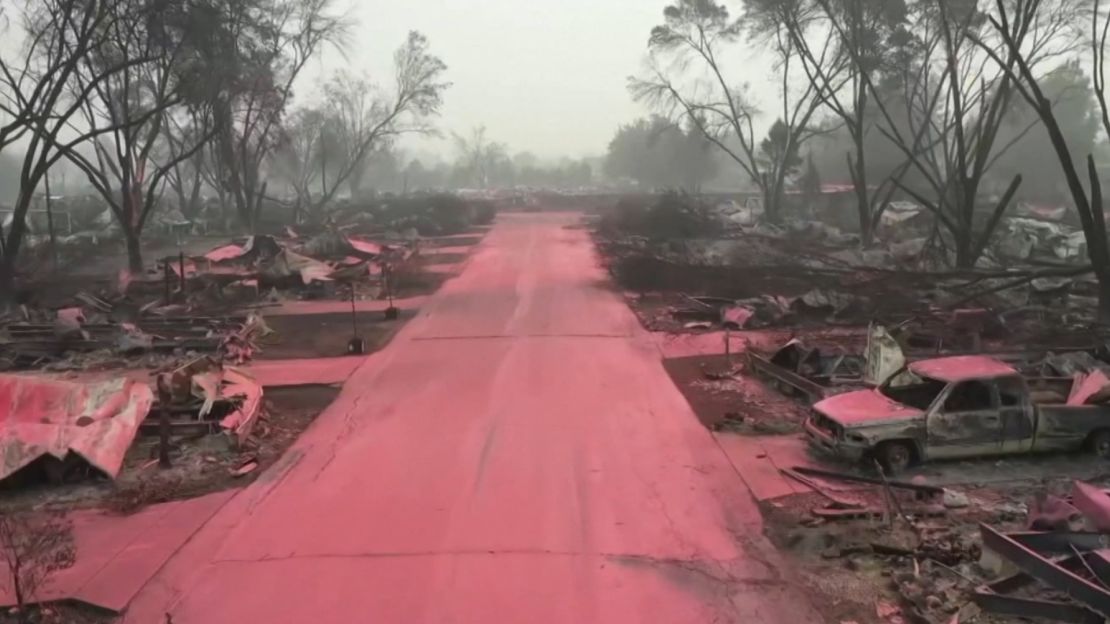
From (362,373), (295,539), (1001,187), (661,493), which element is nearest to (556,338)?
(362,373)

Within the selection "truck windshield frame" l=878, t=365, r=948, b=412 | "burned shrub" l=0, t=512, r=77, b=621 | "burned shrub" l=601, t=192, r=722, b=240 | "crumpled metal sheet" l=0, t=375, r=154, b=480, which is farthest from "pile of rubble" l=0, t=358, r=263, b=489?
"burned shrub" l=601, t=192, r=722, b=240

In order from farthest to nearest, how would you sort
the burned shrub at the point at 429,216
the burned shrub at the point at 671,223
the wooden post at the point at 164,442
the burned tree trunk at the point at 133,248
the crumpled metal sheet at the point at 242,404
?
the burned shrub at the point at 429,216, the burned shrub at the point at 671,223, the burned tree trunk at the point at 133,248, the crumpled metal sheet at the point at 242,404, the wooden post at the point at 164,442

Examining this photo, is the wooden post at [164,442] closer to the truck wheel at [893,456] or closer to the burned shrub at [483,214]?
the truck wheel at [893,456]

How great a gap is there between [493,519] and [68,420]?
20.2 feet

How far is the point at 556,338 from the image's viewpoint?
63.1ft

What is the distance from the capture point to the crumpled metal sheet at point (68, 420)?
34.2 feet

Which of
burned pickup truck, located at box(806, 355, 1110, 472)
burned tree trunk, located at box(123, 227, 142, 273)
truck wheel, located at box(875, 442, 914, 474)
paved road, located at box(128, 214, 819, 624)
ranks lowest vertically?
paved road, located at box(128, 214, 819, 624)

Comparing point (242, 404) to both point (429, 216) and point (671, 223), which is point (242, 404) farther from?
point (429, 216)

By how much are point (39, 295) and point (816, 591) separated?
26084 mm

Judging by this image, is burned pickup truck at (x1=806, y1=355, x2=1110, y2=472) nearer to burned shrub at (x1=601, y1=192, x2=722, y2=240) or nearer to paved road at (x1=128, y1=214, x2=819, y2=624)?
paved road at (x1=128, y1=214, x2=819, y2=624)

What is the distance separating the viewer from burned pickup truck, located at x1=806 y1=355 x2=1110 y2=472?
1018 centimetres

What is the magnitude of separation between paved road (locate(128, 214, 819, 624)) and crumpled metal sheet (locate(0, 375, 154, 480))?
2.09 metres

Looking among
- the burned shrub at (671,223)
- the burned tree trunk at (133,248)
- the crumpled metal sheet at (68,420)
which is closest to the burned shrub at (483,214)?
the burned shrub at (671,223)

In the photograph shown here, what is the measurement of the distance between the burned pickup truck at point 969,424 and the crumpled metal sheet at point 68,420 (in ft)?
29.5
